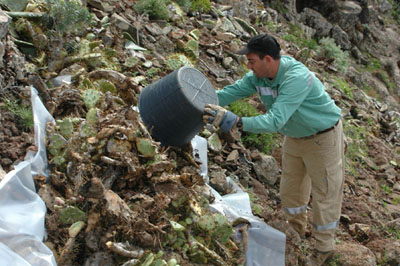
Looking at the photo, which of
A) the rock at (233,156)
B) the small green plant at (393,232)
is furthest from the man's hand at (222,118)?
the small green plant at (393,232)

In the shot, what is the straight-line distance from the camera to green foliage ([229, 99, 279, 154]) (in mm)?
5715

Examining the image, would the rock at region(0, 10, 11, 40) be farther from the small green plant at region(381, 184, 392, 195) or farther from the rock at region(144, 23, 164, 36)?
the small green plant at region(381, 184, 392, 195)

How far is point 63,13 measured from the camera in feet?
15.3

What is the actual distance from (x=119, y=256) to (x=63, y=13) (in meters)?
2.99

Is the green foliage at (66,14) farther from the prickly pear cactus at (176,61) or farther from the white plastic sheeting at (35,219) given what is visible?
the prickly pear cactus at (176,61)

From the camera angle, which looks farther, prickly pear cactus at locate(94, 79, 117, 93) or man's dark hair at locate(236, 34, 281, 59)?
prickly pear cactus at locate(94, 79, 117, 93)

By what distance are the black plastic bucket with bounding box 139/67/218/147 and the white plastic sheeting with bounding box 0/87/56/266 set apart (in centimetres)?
102

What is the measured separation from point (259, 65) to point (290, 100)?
421 millimetres

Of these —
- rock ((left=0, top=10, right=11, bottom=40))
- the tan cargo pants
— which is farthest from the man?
rock ((left=0, top=10, right=11, bottom=40))

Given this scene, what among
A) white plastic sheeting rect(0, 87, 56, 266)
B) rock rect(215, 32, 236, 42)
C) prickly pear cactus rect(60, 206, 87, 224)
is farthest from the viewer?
rock rect(215, 32, 236, 42)

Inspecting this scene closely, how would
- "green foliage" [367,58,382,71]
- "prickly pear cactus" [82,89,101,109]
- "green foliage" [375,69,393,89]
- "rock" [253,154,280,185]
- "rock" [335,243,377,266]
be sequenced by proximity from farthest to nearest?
1. "green foliage" [367,58,382,71]
2. "green foliage" [375,69,393,89]
3. "rock" [253,154,280,185]
4. "rock" [335,243,377,266]
5. "prickly pear cactus" [82,89,101,109]

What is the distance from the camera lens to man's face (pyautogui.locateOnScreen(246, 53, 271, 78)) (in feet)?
11.7

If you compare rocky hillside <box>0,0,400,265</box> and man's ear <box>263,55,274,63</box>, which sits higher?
man's ear <box>263,55,274,63</box>

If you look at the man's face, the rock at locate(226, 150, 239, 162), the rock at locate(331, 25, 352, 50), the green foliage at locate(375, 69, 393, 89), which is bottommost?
the green foliage at locate(375, 69, 393, 89)
